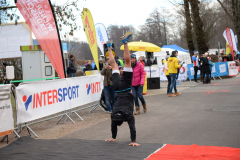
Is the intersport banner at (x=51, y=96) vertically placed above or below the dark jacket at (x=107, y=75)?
below

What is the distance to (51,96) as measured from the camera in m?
8.00

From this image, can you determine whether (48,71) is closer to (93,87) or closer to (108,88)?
(93,87)

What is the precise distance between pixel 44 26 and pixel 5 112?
3.54 meters

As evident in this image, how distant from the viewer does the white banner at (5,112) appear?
21.3 ft

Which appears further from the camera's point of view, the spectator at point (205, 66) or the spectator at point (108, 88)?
the spectator at point (205, 66)

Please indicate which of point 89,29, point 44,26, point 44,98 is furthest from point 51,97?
point 89,29

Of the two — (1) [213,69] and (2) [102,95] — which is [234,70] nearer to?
(1) [213,69]

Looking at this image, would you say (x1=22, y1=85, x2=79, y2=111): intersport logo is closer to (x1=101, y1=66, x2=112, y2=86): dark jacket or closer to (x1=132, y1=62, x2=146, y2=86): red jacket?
(x1=101, y1=66, x2=112, y2=86): dark jacket

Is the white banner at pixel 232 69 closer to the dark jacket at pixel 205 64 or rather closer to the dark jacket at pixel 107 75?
the dark jacket at pixel 205 64

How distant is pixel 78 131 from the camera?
7.51m

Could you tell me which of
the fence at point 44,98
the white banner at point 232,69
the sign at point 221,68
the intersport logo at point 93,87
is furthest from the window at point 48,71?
the white banner at point 232,69

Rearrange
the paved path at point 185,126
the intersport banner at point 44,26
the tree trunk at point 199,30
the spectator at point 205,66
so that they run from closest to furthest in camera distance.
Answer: the paved path at point 185,126 → the intersport banner at point 44,26 → the spectator at point 205,66 → the tree trunk at point 199,30

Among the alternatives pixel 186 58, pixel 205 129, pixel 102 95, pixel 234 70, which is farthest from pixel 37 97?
pixel 186 58

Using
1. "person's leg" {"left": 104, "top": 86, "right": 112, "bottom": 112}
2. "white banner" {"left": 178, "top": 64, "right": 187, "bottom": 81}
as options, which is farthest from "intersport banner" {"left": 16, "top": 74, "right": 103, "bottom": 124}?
"white banner" {"left": 178, "top": 64, "right": 187, "bottom": 81}
